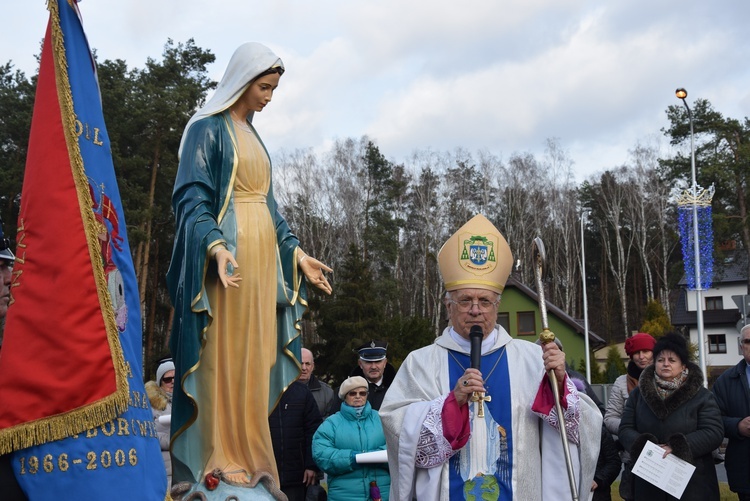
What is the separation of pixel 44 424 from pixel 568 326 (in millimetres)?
39907

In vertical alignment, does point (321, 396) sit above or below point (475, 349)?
below

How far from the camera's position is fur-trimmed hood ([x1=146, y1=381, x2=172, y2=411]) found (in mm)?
6902

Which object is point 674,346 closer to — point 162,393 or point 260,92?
point 260,92

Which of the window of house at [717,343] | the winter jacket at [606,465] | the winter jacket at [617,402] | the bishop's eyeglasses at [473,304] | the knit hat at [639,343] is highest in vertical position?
the bishop's eyeglasses at [473,304]

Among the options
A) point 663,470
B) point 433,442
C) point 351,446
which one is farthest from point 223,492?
point 663,470

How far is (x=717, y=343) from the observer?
55281mm

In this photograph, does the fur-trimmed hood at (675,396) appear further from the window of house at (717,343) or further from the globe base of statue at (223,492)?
the window of house at (717,343)

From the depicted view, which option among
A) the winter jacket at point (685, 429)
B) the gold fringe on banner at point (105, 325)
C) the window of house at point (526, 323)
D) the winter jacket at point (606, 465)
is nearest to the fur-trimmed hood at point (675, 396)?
the winter jacket at point (685, 429)

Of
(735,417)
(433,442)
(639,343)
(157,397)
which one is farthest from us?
(639,343)

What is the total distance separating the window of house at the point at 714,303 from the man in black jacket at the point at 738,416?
5218 cm

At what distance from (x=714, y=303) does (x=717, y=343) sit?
2773 mm

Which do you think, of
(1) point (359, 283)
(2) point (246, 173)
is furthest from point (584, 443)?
(1) point (359, 283)

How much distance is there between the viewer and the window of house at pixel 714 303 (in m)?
56.2

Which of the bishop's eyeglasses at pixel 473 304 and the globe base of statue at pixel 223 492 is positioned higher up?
the bishop's eyeglasses at pixel 473 304
